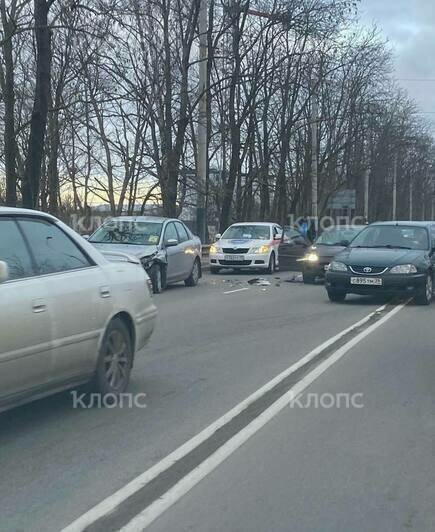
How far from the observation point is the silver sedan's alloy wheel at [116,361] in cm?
670

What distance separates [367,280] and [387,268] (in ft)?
→ 1.31

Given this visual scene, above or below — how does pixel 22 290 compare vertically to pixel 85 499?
above

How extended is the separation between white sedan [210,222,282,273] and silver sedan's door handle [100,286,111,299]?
17013 mm

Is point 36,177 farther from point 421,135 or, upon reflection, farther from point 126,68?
point 421,135

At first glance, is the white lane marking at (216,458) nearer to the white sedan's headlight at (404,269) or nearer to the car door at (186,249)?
the white sedan's headlight at (404,269)

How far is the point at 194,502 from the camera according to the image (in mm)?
4488

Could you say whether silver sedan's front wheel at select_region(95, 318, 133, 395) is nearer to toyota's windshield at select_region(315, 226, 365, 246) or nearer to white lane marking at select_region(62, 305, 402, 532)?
white lane marking at select_region(62, 305, 402, 532)

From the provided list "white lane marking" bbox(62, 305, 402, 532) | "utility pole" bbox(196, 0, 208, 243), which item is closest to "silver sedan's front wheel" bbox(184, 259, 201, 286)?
"utility pole" bbox(196, 0, 208, 243)

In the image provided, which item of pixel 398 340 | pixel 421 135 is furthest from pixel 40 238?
pixel 421 135

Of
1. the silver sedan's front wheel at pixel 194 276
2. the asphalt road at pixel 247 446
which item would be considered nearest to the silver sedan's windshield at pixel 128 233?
the silver sedan's front wheel at pixel 194 276

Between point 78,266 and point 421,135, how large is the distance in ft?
199

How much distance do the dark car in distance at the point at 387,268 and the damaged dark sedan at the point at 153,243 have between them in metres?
3.41

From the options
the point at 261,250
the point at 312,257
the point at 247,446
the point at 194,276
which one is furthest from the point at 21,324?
the point at 261,250

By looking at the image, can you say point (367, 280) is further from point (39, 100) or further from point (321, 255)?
point (39, 100)
